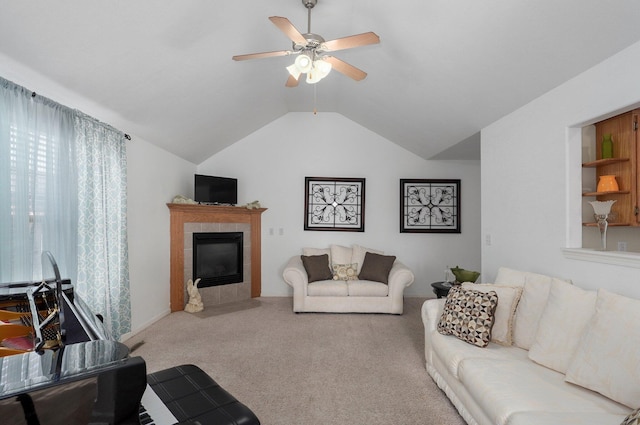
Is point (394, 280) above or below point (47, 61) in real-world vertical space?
below

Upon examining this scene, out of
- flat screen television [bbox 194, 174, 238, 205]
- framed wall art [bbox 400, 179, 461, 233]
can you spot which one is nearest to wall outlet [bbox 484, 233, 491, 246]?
framed wall art [bbox 400, 179, 461, 233]

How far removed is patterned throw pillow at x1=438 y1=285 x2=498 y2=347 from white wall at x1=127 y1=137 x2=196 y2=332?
11.0 feet

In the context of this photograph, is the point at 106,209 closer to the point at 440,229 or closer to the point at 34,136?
the point at 34,136

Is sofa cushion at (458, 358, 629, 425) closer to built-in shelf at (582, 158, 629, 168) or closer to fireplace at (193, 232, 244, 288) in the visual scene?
built-in shelf at (582, 158, 629, 168)

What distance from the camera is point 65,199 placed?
2701 millimetres

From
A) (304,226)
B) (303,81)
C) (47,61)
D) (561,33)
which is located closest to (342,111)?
(303,81)

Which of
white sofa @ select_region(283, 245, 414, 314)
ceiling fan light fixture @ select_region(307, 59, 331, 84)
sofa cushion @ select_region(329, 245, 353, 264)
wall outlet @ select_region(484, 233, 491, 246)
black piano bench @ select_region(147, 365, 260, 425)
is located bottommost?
white sofa @ select_region(283, 245, 414, 314)

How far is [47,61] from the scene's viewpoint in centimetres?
224

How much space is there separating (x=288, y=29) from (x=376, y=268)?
11.7 feet

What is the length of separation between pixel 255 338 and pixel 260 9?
3.23 meters

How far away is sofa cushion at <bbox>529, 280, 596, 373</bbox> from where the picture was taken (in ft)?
6.23

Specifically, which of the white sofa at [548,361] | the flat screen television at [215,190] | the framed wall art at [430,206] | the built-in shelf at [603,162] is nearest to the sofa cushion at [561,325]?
the white sofa at [548,361]

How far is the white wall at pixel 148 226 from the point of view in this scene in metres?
3.71

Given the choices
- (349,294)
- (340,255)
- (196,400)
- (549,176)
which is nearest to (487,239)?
(549,176)
